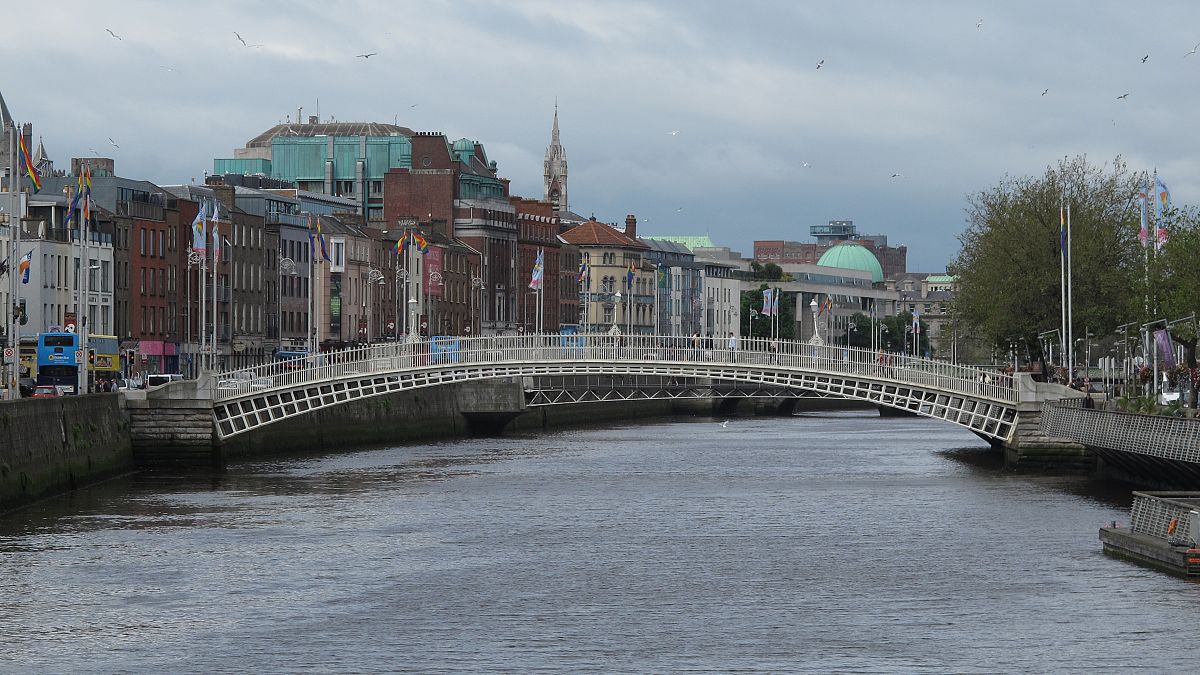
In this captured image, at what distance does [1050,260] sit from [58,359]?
36.3m

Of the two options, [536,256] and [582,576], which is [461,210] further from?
[582,576]

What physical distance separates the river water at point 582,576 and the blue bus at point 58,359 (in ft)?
37.6

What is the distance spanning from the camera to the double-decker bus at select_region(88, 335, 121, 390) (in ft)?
283

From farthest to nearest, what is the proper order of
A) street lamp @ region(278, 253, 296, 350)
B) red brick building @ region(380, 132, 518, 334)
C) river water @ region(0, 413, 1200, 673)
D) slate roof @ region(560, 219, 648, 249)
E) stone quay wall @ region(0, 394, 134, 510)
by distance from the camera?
slate roof @ region(560, 219, 648, 249), red brick building @ region(380, 132, 518, 334), street lamp @ region(278, 253, 296, 350), stone quay wall @ region(0, 394, 134, 510), river water @ region(0, 413, 1200, 673)

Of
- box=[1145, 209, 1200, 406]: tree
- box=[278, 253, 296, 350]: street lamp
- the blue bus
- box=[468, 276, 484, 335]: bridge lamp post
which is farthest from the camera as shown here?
box=[468, 276, 484, 335]: bridge lamp post

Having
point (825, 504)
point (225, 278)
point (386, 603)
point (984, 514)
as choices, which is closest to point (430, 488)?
point (825, 504)

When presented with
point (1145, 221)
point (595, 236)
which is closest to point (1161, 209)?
point (1145, 221)

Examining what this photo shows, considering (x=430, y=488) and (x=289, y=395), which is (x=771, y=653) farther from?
(x=289, y=395)

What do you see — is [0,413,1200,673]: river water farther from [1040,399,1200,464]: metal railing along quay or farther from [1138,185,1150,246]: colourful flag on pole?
[1138,185,1150,246]: colourful flag on pole

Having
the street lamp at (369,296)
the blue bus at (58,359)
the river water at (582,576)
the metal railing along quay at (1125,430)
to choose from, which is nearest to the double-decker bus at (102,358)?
the blue bus at (58,359)

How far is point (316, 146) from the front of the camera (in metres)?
168

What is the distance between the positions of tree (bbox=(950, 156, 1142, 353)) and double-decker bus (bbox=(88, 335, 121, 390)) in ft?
107

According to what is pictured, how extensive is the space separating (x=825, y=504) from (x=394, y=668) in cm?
2744

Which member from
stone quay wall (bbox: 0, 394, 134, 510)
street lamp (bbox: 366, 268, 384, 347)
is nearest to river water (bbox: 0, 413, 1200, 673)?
stone quay wall (bbox: 0, 394, 134, 510)
